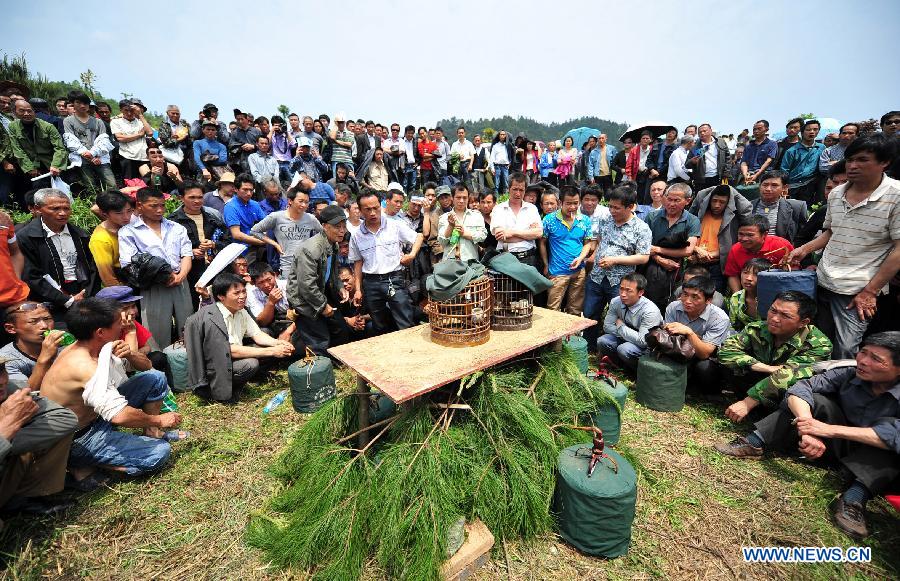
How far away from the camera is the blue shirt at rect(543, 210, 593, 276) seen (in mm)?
5531

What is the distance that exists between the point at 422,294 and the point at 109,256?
3.87 metres

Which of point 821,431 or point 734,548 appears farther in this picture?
point 821,431

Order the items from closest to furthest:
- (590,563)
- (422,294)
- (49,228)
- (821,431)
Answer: (590,563) < (821,431) < (49,228) < (422,294)

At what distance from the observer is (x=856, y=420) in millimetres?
3082

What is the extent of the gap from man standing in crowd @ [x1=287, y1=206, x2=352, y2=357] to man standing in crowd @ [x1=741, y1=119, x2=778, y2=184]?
9.98 metres

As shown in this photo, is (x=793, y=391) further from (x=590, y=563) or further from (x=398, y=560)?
(x=398, y=560)

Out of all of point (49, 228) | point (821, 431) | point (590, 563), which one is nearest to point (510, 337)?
point (590, 563)

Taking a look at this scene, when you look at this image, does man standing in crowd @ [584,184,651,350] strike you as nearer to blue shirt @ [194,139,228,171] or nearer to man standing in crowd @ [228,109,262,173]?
man standing in crowd @ [228,109,262,173]

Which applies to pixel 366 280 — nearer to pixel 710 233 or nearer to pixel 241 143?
pixel 710 233

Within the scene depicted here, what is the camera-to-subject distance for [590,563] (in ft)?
8.43

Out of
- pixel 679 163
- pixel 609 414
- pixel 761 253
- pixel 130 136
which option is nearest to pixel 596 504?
pixel 609 414

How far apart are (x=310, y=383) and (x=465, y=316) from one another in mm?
2256

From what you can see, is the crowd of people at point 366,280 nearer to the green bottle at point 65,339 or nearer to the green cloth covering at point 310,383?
the green bottle at point 65,339

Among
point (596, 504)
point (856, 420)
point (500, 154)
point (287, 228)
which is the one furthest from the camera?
point (500, 154)
